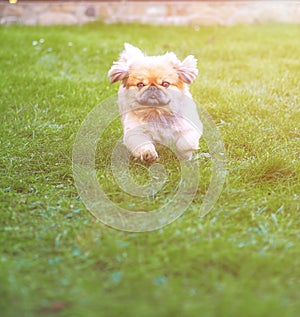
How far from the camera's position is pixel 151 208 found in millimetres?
3098

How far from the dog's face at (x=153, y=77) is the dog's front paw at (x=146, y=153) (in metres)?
0.26

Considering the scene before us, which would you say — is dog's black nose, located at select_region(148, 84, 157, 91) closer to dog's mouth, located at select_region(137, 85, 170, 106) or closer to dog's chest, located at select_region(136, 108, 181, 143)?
dog's mouth, located at select_region(137, 85, 170, 106)

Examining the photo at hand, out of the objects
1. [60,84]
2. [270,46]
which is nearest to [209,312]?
[60,84]

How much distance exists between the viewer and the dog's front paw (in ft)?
11.3

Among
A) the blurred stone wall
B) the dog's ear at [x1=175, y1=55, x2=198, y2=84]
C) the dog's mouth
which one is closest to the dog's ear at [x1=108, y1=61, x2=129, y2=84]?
the dog's mouth

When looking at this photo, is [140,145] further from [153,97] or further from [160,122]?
[153,97]

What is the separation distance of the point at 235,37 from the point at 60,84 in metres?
2.87

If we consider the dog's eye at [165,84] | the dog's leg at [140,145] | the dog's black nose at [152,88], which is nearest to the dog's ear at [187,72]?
the dog's eye at [165,84]

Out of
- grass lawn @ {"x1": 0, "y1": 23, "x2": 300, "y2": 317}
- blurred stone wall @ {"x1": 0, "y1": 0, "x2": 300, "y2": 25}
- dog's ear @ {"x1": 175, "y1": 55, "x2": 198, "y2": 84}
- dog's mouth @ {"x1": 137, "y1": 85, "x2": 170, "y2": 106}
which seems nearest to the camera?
grass lawn @ {"x1": 0, "y1": 23, "x2": 300, "y2": 317}

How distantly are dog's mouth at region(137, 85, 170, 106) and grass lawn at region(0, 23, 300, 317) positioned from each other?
1.45 ft

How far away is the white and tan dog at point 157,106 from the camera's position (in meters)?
3.40

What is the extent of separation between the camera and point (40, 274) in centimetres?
247

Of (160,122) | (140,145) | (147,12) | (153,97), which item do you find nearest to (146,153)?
(140,145)

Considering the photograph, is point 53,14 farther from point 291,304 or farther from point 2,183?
point 291,304
